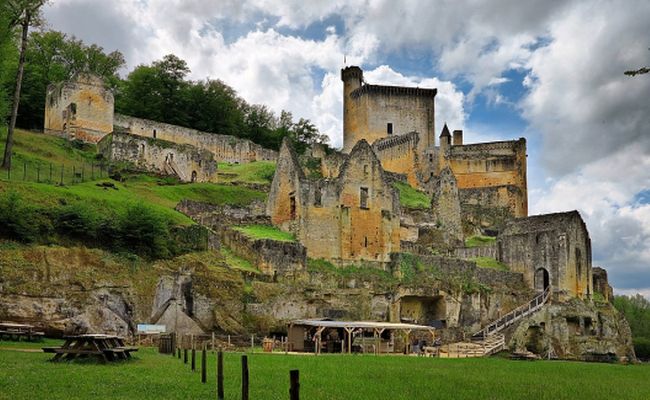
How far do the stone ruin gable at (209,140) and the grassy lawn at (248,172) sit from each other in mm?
3722

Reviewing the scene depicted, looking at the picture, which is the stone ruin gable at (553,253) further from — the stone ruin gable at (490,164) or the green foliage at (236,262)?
the green foliage at (236,262)

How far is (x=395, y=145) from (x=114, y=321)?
52330mm

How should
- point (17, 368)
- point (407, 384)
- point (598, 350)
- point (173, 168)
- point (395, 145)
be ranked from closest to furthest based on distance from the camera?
point (17, 368), point (407, 384), point (598, 350), point (173, 168), point (395, 145)

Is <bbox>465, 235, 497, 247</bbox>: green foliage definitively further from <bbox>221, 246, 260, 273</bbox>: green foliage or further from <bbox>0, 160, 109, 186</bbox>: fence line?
<bbox>0, 160, 109, 186</bbox>: fence line

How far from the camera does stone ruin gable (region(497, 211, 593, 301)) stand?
58.0 metres

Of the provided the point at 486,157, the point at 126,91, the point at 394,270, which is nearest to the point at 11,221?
the point at 394,270

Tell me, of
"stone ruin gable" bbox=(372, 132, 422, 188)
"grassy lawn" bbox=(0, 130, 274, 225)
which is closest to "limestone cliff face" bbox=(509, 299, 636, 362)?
"grassy lawn" bbox=(0, 130, 274, 225)

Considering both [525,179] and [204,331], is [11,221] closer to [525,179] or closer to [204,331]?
[204,331]

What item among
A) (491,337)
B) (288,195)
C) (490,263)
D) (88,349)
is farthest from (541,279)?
(88,349)

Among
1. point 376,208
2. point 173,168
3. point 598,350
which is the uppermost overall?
point 173,168

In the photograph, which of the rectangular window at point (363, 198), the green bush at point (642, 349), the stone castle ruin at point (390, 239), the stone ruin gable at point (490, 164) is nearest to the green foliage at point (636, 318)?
the green bush at point (642, 349)

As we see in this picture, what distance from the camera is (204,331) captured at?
38250 mm

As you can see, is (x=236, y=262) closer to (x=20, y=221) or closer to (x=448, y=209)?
(x=20, y=221)

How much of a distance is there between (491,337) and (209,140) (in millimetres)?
40801
